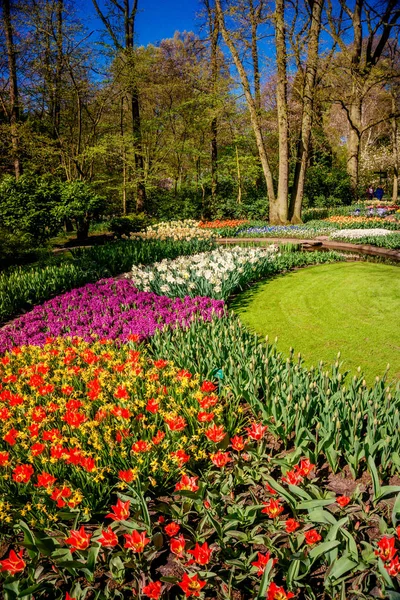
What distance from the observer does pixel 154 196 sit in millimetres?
24328

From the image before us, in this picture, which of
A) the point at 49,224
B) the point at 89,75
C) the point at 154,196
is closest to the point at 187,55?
the point at 154,196

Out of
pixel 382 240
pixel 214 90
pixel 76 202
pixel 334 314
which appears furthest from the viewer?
pixel 214 90

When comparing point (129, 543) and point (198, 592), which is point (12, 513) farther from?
point (198, 592)

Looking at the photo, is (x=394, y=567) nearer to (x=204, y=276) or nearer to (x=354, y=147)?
(x=204, y=276)

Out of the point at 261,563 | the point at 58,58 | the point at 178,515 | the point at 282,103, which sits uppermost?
the point at 58,58

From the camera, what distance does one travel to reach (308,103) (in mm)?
16828

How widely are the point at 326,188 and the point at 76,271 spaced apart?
72.5 ft

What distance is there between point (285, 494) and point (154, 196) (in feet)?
78.3

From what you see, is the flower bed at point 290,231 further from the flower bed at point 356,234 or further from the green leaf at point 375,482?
the green leaf at point 375,482

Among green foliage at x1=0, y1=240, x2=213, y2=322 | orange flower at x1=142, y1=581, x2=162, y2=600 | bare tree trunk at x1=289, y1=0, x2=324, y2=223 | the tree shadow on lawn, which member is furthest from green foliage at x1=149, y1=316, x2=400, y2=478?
bare tree trunk at x1=289, y1=0, x2=324, y2=223

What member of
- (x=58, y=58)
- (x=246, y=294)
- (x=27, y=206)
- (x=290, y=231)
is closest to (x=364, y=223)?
(x=290, y=231)

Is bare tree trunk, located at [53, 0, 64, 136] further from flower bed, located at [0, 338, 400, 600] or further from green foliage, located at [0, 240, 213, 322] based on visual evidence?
flower bed, located at [0, 338, 400, 600]

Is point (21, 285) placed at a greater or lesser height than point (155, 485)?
greater

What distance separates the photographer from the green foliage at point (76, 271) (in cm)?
692
